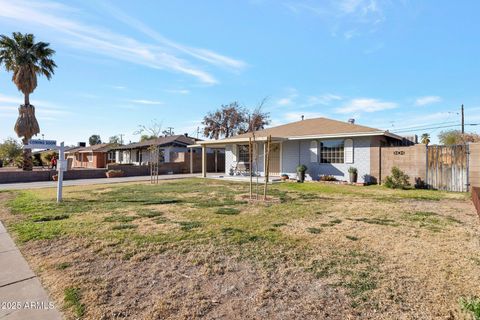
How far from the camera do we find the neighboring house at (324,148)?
15328mm

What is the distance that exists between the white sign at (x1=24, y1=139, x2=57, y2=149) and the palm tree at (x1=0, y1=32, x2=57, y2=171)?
15488 mm

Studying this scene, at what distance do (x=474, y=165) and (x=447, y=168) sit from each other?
3.22 ft

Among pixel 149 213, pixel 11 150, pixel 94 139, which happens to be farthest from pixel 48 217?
pixel 94 139

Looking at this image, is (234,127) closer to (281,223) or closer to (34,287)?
(281,223)

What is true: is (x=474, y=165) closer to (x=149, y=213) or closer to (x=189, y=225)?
(x=189, y=225)

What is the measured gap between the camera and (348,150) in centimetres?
1595

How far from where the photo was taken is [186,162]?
94.9 feet

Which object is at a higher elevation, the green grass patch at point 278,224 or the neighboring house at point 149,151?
the neighboring house at point 149,151

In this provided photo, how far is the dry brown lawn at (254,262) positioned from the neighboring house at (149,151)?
21.8 meters

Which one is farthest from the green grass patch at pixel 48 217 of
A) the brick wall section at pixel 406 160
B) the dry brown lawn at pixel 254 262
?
the brick wall section at pixel 406 160

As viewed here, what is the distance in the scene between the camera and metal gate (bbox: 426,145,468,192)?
12.5 meters

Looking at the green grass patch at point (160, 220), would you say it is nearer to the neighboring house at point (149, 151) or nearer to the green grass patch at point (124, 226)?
the green grass patch at point (124, 226)

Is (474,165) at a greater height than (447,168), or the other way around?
(474,165)

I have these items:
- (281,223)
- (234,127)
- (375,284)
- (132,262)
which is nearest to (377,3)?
(281,223)
